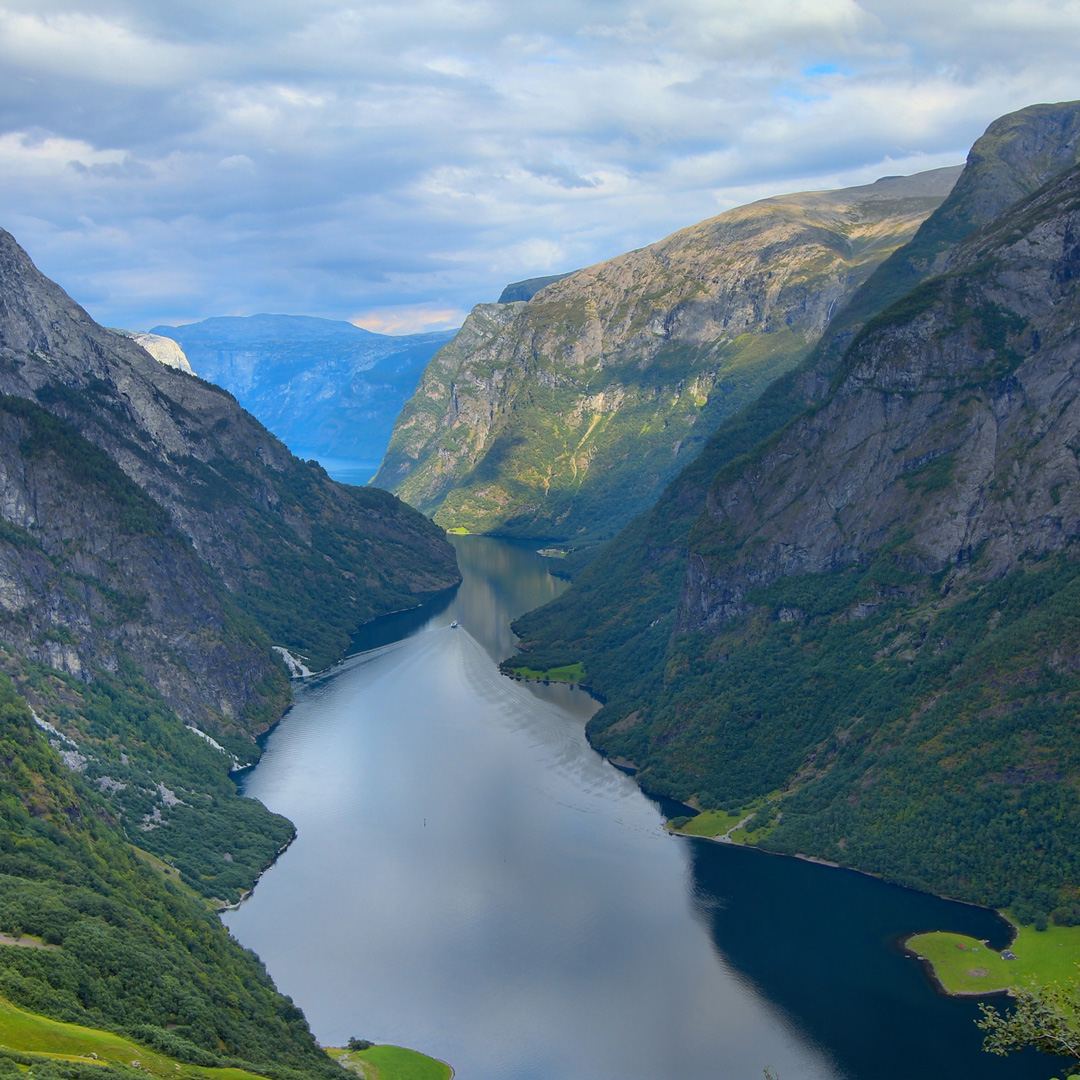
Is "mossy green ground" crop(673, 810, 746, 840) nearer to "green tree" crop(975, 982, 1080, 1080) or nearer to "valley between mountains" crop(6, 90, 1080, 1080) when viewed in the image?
"valley between mountains" crop(6, 90, 1080, 1080)

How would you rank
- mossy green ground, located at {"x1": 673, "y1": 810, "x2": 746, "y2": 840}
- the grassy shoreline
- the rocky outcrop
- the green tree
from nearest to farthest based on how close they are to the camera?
the green tree, the grassy shoreline, mossy green ground, located at {"x1": 673, "y1": 810, "x2": 746, "y2": 840}, the rocky outcrop

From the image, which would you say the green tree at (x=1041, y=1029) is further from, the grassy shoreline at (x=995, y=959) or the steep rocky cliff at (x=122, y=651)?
the steep rocky cliff at (x=122, y=651)

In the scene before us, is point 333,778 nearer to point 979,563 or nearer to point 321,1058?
point 321,1058

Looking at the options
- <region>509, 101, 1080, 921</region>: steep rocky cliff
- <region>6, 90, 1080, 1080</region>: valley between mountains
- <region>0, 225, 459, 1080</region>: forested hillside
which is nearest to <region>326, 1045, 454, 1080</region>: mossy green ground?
<region>0, 225, 459, 1080</region>: forested hillside

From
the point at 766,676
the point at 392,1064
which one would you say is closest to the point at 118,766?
the point at 392,1064

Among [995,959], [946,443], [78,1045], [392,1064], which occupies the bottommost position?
[995,959]

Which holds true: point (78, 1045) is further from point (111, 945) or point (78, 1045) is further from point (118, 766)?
point (118, 766)

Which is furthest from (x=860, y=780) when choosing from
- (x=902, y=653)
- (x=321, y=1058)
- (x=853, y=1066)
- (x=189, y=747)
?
(x=189, y=747)
